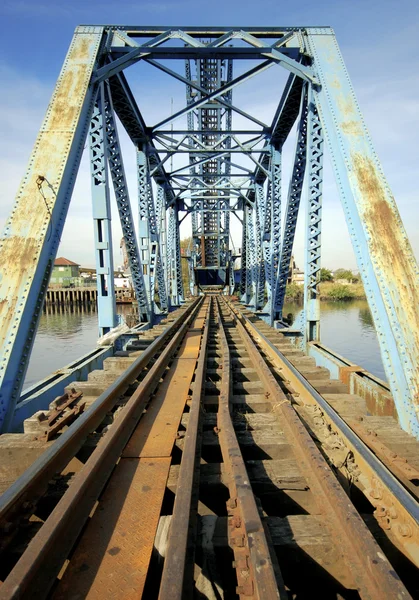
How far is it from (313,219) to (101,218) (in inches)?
175

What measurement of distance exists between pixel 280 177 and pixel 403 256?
8.56 metres

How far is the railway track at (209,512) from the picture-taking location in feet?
5.02

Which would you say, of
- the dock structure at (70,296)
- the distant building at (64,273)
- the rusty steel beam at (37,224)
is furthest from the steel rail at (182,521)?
the distant building at (64,273)

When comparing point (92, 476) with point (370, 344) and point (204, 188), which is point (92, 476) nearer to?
point (204, 188)

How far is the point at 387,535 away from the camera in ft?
6.16

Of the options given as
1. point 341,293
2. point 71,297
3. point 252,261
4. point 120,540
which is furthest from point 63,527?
point 71,297

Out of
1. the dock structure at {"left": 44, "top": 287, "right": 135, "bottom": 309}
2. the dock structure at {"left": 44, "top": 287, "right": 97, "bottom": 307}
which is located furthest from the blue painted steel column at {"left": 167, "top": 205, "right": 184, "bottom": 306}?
the dock structure at {"left": 44, "top": 287, "right": 97, "bottom": 307}

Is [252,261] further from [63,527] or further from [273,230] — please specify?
[63,527]

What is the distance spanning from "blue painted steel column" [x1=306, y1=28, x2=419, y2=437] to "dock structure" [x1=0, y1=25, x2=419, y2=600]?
22 mm

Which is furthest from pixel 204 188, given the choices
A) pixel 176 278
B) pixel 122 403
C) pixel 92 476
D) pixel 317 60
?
pixel 92 476

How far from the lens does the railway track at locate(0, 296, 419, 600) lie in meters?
1.53

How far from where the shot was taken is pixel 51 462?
2.33 m

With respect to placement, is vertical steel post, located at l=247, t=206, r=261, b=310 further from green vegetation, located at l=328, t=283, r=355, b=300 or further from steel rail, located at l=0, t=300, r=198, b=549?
green vegetation, located at l=328, t=283, r=355, b=300

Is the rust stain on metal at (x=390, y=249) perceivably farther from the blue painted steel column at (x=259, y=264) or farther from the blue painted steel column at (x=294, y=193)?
the blue painted steel column at (x=259, y=264)
